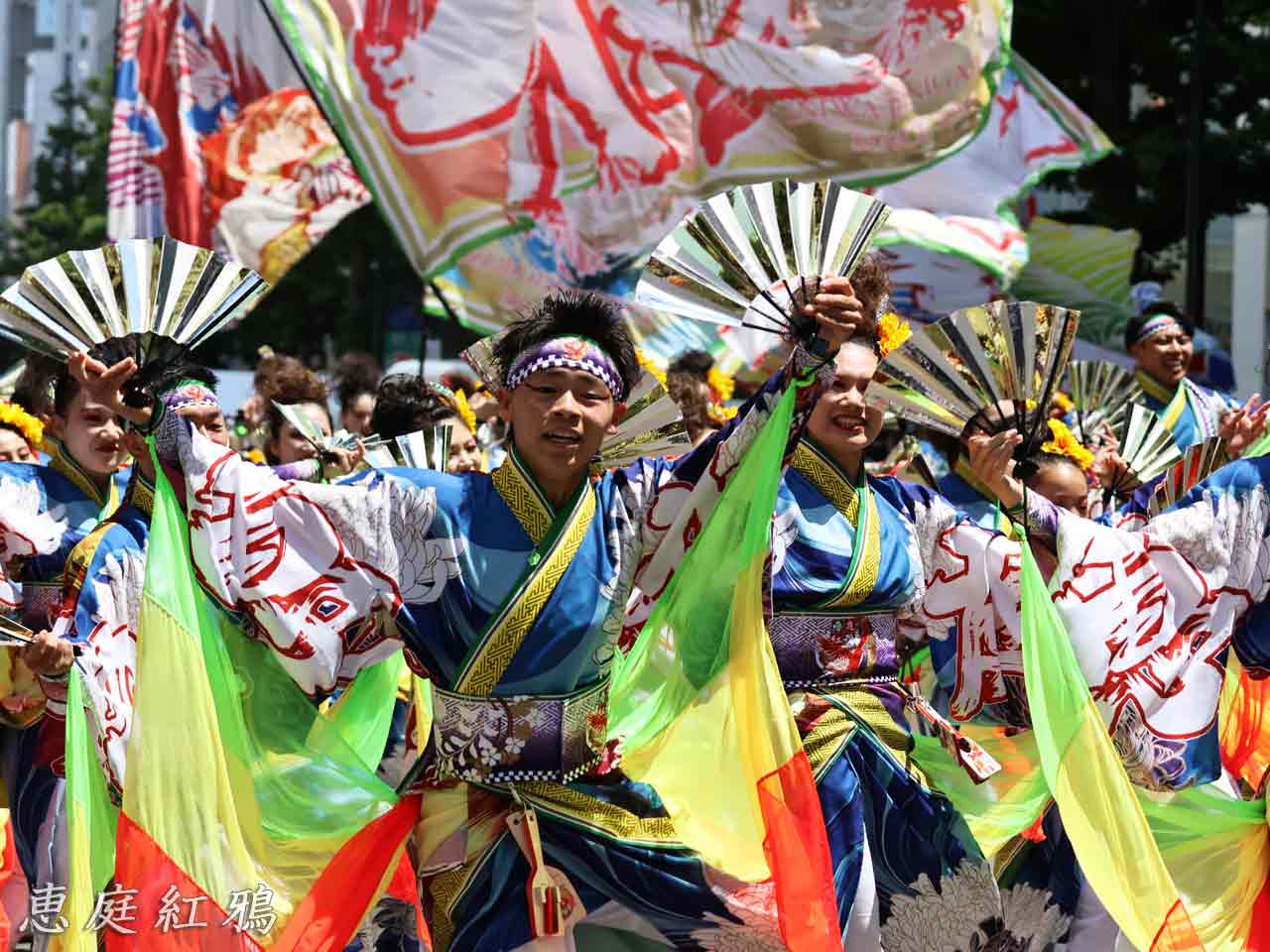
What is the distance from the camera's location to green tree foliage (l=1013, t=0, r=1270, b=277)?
14.2 metres

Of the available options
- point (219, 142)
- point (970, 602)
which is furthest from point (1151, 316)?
point (219, 142)

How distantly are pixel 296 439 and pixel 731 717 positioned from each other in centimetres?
286

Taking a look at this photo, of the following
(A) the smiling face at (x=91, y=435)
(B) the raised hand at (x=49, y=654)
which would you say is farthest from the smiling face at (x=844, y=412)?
(A) the smiling face at (x=91, y=435)

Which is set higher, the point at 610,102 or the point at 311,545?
the point at 610,102

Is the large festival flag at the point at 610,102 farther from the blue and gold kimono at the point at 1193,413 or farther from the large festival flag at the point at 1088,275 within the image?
the blue and gold kimono at the point at 1193,413

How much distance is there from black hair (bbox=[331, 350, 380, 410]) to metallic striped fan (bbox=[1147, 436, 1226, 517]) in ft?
13.0

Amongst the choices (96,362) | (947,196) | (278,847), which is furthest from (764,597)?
(947,196)

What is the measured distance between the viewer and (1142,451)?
19.4 feet

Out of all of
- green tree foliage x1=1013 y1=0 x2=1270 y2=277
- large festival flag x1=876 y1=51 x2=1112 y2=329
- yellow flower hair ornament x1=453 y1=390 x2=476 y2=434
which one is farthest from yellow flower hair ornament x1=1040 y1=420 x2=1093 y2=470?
green tree foliage x1=1013 y1=0 x2=1270 y2=277

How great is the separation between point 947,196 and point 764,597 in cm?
785

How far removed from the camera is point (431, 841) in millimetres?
3783

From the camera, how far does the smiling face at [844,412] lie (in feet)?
14.6

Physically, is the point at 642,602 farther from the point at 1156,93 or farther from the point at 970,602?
the point at 1156,93

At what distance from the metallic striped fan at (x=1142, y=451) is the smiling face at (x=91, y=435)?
2665 mm
